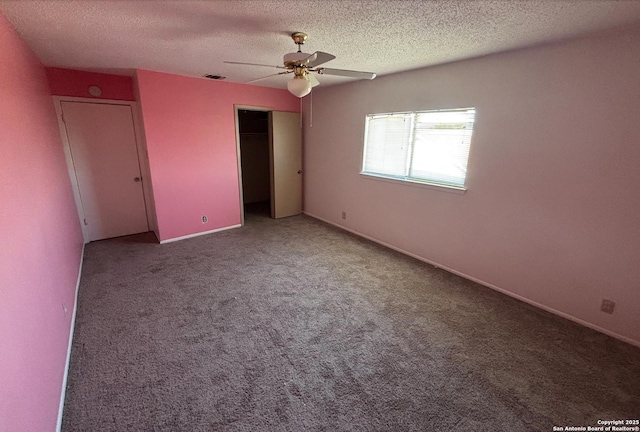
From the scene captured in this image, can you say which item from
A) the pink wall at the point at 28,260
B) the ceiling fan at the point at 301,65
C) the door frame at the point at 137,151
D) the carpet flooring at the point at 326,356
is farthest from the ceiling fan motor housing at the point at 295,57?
the door frame at the point at 137,151

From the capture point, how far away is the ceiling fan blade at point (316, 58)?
1.92 m

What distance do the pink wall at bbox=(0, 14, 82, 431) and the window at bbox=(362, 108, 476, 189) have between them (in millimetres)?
3531

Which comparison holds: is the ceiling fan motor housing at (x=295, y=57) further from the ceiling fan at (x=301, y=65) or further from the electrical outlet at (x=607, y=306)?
the electrical outlet at (x=607, y=306)

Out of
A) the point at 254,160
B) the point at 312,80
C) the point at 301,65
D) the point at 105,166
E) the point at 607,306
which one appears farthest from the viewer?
the point at 254,160

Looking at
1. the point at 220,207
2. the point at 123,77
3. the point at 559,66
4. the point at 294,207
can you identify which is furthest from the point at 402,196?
the point at 123,77

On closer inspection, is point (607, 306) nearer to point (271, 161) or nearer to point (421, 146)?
point (421, 146)

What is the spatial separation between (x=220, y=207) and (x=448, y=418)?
399 cm

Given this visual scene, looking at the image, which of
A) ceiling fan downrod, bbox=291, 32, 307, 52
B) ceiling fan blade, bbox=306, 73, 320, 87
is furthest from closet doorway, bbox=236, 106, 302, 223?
ceiling fan downrod, bbox=291, 32, 307, 52

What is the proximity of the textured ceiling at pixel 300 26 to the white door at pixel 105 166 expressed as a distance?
100 centimetres

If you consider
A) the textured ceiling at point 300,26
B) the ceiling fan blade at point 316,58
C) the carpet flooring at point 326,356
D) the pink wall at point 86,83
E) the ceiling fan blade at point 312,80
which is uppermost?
the textured ceiling at point 300,26

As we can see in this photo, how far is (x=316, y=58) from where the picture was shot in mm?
1989

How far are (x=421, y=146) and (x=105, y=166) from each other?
440 cm

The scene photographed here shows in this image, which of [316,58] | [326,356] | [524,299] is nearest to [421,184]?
[524,299]

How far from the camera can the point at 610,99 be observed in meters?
2.05
